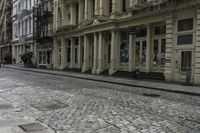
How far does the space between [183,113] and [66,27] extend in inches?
1283

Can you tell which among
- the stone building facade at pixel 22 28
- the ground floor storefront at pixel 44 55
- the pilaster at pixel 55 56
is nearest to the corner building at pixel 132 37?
the pilaster at pixel 55 56

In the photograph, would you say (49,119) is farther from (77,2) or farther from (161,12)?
(77,2)

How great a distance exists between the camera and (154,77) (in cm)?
2527

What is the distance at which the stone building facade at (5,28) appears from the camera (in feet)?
254

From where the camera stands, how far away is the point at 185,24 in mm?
22516

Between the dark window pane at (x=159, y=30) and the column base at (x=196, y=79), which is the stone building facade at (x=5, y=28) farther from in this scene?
the column base at (x=196, y=79)

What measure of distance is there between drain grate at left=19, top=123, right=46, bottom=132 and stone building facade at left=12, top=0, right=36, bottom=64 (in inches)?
1905

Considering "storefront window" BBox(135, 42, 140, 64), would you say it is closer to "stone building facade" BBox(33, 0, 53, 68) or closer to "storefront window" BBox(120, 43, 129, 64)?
"storefront window" BBox(120, 43, 129, 64)

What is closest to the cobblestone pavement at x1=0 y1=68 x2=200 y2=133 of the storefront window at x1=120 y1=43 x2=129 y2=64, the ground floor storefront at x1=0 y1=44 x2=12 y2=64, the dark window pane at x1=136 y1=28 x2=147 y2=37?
the dark window pane at x1=136 y1=28 x2=147 y2=37

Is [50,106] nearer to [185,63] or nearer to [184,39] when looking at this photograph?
[185,63]

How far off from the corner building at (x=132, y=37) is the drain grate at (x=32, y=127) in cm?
1512

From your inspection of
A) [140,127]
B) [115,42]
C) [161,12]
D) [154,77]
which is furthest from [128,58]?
[140,127]

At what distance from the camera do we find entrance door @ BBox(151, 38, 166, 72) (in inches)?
990

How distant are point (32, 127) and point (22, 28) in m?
59.4
